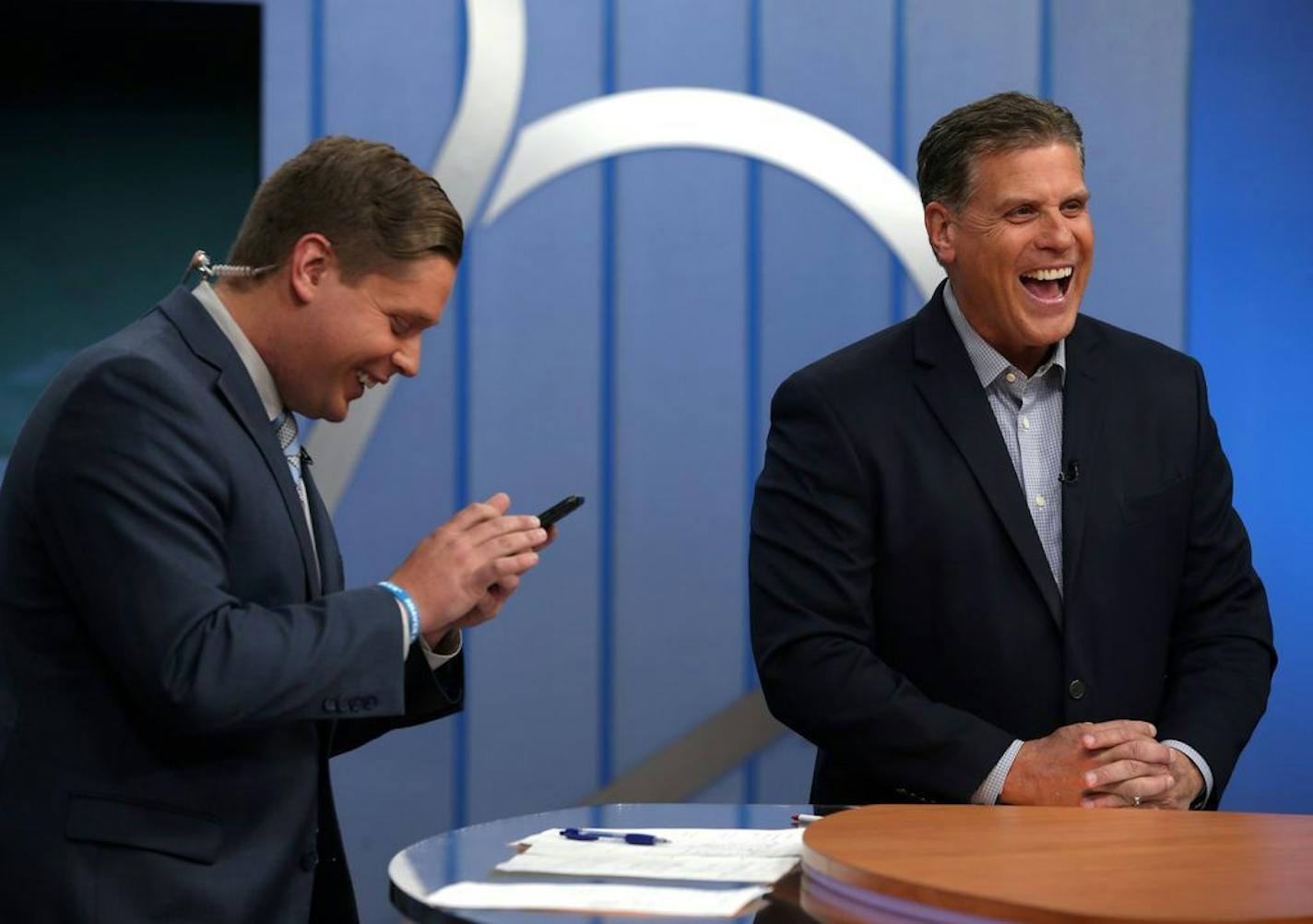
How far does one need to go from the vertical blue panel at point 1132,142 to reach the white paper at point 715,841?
1801mm

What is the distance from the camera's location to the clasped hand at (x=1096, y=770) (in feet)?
6.15

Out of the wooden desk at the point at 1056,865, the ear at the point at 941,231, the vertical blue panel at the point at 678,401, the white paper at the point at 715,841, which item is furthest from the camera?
the vertical blue panel at the point at 678,401

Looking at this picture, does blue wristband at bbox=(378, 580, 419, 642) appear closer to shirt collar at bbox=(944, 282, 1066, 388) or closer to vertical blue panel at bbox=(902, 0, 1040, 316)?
shirt collar at bbox=(944, 282, 1066, 388)

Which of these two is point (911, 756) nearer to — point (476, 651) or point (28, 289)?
point (476, 651)

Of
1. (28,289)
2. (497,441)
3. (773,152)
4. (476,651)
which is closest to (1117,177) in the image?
(773,152)

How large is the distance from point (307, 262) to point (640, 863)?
2.38 ft

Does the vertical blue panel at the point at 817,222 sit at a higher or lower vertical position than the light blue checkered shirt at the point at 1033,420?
higher

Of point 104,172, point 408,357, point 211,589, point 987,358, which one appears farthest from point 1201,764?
point 104,172

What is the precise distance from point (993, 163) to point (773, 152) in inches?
35.2

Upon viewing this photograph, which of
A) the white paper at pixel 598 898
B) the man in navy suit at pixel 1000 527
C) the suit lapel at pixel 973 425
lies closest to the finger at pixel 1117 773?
the man in navy suit at pixel 1000 527

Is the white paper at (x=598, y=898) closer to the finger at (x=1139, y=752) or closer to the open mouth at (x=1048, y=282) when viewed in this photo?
the finger at (x=1139, y=752)

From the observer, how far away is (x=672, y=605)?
3105mm

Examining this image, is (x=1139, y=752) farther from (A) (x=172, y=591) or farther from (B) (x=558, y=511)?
(A) (x=172, y=591)

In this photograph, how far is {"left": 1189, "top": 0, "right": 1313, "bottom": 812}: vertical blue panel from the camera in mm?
3211
